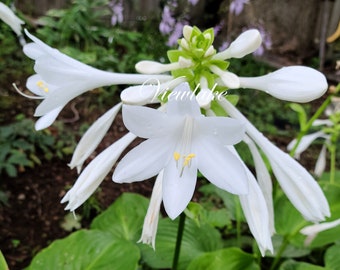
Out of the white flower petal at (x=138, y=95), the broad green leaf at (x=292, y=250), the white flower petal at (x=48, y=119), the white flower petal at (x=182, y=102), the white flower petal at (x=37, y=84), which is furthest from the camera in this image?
the broad green leaf at (x=292, y=250)

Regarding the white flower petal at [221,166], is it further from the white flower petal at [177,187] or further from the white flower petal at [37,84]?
the white flower petal at [37,84]

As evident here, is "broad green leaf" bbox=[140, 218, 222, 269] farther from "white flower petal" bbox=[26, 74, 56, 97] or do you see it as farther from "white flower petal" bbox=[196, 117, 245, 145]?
"white flower petal" bbox=[196, 117, 245, 145]

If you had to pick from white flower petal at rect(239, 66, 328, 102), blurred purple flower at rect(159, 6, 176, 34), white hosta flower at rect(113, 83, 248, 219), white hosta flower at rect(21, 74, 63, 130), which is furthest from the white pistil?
blurred purple flower at rect(159, 6, 176, 34)

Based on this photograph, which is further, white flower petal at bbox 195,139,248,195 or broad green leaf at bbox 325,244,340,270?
broad green leaf at bbox 325,244,340,270

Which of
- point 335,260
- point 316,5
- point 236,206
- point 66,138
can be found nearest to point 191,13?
point 316,5

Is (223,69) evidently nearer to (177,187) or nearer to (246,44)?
(246,44)

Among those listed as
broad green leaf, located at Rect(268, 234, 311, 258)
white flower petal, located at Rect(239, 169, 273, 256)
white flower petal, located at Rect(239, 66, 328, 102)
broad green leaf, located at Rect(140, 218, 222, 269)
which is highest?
white flower petal, located at Rect(239, 66, 328, 102)

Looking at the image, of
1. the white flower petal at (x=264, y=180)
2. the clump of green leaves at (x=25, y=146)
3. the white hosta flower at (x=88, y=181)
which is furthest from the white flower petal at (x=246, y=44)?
the clump of green leaves at (x=25, y=146)
